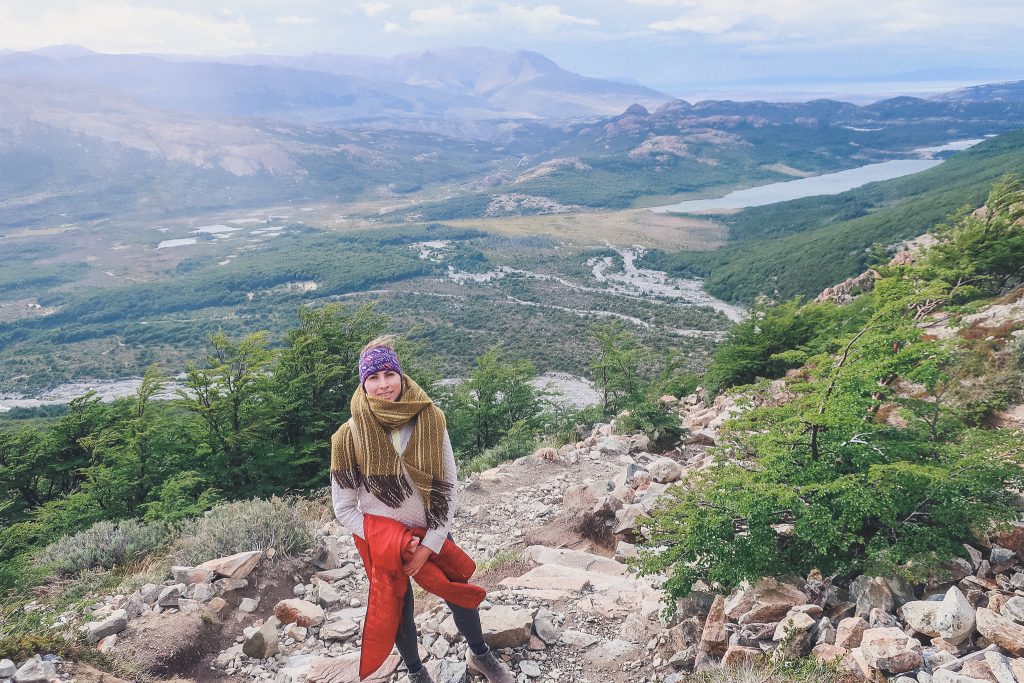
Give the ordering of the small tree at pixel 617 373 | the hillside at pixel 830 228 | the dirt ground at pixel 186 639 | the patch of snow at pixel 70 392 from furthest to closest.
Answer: the hillside at pixel 830 228 < the patch of snow at pixel 70 392 < the small tree at pixel 617 373 < the dirt ground at pixel 186 639

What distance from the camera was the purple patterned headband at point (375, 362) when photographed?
9.45ft

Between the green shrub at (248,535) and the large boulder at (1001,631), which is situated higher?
the large boulder at (1001,631)

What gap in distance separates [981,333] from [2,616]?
12.0 m

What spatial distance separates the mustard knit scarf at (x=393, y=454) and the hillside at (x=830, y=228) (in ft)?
134

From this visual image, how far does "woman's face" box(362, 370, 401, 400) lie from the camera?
289 cm

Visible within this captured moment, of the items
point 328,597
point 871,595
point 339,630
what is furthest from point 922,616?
point 328,597

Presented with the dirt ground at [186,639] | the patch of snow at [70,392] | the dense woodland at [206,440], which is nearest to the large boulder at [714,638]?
the dirt ground at [186,639]

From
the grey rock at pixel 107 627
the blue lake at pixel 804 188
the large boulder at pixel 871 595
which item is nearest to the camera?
the large boulder at pixel 871 595

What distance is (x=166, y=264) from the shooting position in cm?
8638

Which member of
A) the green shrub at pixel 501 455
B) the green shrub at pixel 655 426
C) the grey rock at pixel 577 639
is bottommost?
the green shrub at pixel 501 455

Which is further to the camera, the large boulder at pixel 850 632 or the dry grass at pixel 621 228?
the dry grass at pixel 621 228

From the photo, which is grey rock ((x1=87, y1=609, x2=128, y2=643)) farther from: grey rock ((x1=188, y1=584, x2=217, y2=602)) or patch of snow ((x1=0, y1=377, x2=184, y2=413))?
patch of snow ((x1=0, y1=377, x2=184, y2=413))

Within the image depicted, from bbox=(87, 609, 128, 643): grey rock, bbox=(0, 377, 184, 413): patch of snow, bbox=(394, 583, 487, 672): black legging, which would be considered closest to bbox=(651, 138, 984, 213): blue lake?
bbox=(0, 377, 184, 413): patch of snow

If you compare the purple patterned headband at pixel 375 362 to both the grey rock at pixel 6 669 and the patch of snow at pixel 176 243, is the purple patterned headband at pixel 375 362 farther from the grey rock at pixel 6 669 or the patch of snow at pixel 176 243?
the patch of snow at pixel 176 243
